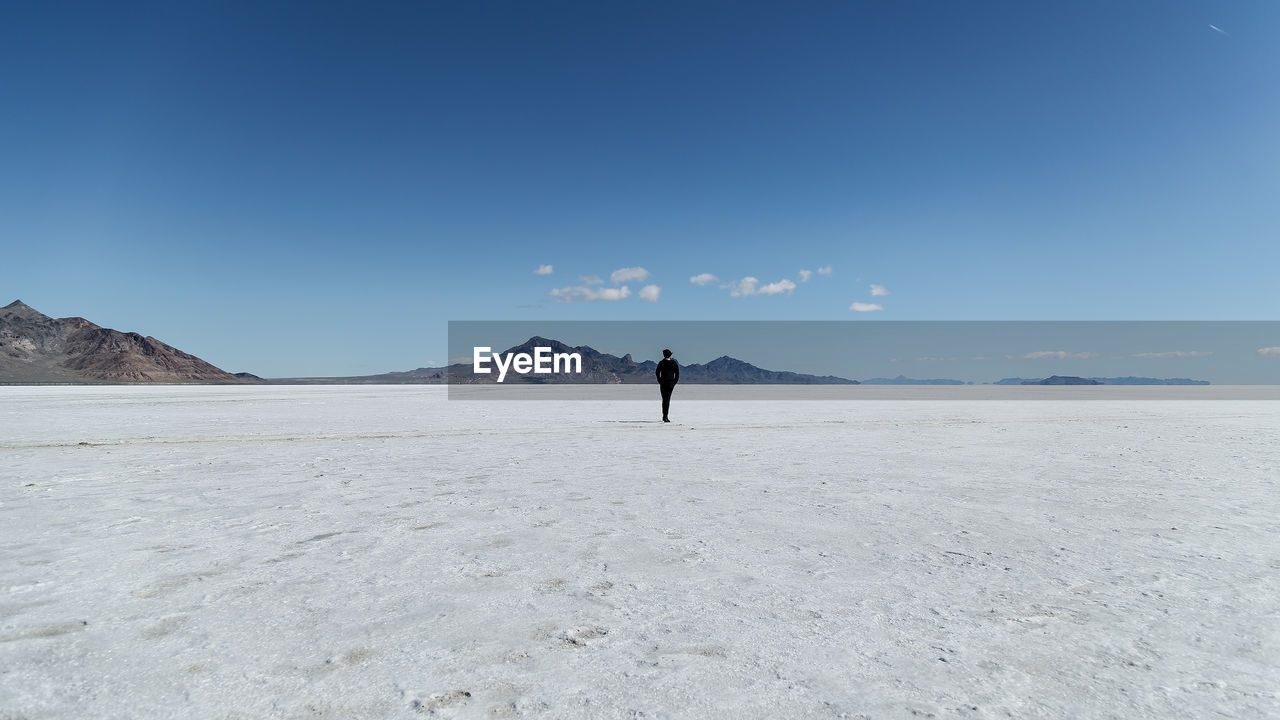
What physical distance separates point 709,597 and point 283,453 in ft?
30.5

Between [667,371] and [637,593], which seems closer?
[637,593]

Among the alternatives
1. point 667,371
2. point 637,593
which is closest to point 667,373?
point 667,371

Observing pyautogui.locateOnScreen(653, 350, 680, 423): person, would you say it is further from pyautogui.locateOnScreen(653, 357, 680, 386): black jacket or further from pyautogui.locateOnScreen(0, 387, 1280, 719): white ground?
pyautogui.locateOnScreen(0, 387, 1280, 719): white ground

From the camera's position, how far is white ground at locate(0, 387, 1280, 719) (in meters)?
2.82

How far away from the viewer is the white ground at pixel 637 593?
2824mm

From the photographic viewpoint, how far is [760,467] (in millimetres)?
9477

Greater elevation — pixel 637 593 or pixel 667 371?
pixel 667 371

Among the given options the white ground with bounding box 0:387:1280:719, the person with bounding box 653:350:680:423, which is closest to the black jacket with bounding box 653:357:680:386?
the person with bounding box 653:350:680:423

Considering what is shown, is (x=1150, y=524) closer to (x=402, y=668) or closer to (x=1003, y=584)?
(x=1003, y=584)

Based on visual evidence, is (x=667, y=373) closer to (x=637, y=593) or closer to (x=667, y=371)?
(x=667, y=371)

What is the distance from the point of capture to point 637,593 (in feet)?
13.3

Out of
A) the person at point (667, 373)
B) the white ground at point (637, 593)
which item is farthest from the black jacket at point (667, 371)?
the white ground at point (637, 593)

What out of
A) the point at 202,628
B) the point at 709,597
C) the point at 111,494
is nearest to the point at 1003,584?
the point at 709,597

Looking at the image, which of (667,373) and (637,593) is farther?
(667,373)
